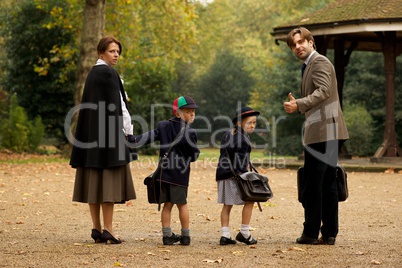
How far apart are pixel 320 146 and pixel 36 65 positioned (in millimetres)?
25102

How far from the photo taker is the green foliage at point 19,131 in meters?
29.6

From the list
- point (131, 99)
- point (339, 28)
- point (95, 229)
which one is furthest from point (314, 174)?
point (131, 99)

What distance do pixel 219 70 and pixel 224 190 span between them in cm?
5110

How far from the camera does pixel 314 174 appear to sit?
8.22 m

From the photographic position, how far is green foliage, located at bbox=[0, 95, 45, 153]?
97.1 feet

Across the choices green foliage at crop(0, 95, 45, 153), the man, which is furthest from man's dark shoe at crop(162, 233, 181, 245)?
green foliage at crop(0, 95, 45, 153)

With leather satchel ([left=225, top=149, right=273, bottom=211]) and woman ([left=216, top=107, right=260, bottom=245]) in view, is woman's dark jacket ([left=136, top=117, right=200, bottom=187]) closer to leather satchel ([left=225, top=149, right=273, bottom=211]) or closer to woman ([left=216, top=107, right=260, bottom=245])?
woman ([left=216, top=107, right=260, bottom=245])

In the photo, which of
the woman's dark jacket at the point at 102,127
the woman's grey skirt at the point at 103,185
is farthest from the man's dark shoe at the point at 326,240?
the woman's dark jacket at the point at 102,127

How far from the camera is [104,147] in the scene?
814 centimetres

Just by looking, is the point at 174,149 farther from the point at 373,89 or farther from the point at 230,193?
the point at 373,89

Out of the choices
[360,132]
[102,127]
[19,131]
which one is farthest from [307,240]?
[19,131]

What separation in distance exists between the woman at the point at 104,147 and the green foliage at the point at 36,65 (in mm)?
23829

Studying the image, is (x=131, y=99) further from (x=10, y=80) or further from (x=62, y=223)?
(x=62, y=223)

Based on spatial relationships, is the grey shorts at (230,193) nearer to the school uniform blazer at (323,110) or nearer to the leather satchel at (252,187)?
the leather satchel at (252,187)
